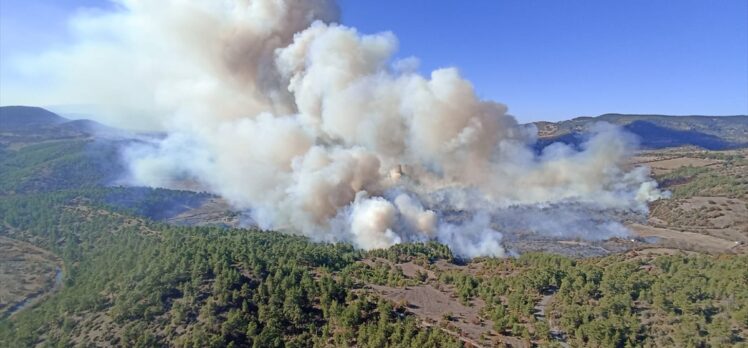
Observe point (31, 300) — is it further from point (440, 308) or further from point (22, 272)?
point (440, 308)

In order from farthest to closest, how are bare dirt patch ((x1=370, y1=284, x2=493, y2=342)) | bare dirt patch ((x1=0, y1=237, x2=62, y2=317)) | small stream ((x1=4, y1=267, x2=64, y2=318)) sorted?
bare dirt patch ((x1=0, y1=237, x2=62, y2=317)), small stream ((x1=4, y1=267, x2=64, y2=318)), bare dirt patch ((x1=370, y1=284, x2=493, y2=342))

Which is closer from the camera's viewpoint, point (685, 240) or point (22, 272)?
point (22, 272)

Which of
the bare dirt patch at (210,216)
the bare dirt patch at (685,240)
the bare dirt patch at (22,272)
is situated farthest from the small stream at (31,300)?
the bare dirt patch at (685,240)

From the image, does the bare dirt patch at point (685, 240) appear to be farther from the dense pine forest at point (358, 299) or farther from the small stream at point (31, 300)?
the small stream at point (31, 300)

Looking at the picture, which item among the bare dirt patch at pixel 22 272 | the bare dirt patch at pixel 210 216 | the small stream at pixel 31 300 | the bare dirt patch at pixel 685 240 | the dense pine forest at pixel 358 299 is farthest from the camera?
the bare dirt patch at pixel 210 216

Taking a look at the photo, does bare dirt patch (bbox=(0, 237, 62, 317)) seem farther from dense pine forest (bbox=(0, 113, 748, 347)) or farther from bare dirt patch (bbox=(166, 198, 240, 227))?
bare dirt patch (bbox=(166, 198, 240, 227))

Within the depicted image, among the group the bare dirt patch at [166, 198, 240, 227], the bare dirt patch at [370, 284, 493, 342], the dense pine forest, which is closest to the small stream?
the dense pine forest

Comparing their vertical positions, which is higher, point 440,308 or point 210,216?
point 210,216

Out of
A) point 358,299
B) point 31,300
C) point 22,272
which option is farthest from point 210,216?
point 358,299

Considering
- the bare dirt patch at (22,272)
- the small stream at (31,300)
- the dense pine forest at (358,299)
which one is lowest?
the small stream at (31,300)

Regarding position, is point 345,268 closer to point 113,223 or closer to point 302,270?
point 302,270

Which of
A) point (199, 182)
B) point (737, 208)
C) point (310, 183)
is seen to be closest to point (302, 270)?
point (310, 183)

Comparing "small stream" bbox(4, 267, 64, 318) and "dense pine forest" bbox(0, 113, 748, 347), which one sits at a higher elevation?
"dense pine forest" bbox(0, 113, 748, 347)
